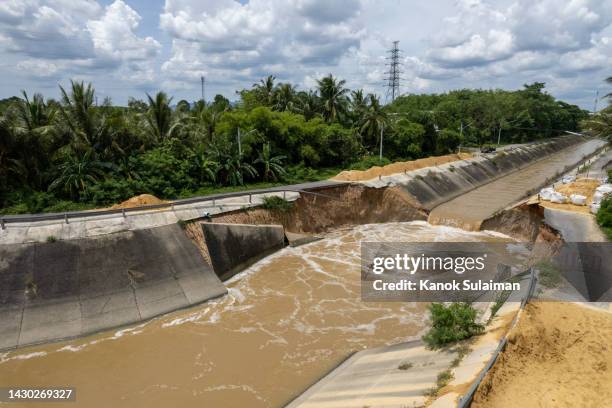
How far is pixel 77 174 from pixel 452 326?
69.3 feet

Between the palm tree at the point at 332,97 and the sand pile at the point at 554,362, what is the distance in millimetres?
34307

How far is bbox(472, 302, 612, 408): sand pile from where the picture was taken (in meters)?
8.01

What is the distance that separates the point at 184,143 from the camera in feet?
95.8

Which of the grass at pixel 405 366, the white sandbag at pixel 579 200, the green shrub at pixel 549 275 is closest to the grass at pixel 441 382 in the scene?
the grass at pixel 405 366

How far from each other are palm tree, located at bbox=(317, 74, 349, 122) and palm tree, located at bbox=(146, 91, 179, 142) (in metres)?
18.8

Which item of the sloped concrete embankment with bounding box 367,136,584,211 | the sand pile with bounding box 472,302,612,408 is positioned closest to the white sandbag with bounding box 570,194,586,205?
the sloped concrete embankment with bounding box 367,136,584,211

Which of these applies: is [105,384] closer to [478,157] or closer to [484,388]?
[484,388]

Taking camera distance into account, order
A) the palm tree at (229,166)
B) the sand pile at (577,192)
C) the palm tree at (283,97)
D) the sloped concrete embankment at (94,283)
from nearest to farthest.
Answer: the sloped concrete embankment at (94,283) → the sand pile at (577,192) → the palm tree at (229,166) → the palm tree at (283,97)

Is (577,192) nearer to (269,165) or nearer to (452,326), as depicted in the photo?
(452,326)

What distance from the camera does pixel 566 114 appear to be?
89188 millimetres

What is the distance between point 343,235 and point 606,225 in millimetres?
13299

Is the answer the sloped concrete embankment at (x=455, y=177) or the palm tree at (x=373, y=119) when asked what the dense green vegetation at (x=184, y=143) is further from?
the sloped concrete embankment at (x=455, y=177)

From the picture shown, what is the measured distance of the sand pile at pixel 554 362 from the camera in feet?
26.3

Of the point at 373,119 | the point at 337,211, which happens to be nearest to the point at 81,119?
the point at 337,211
